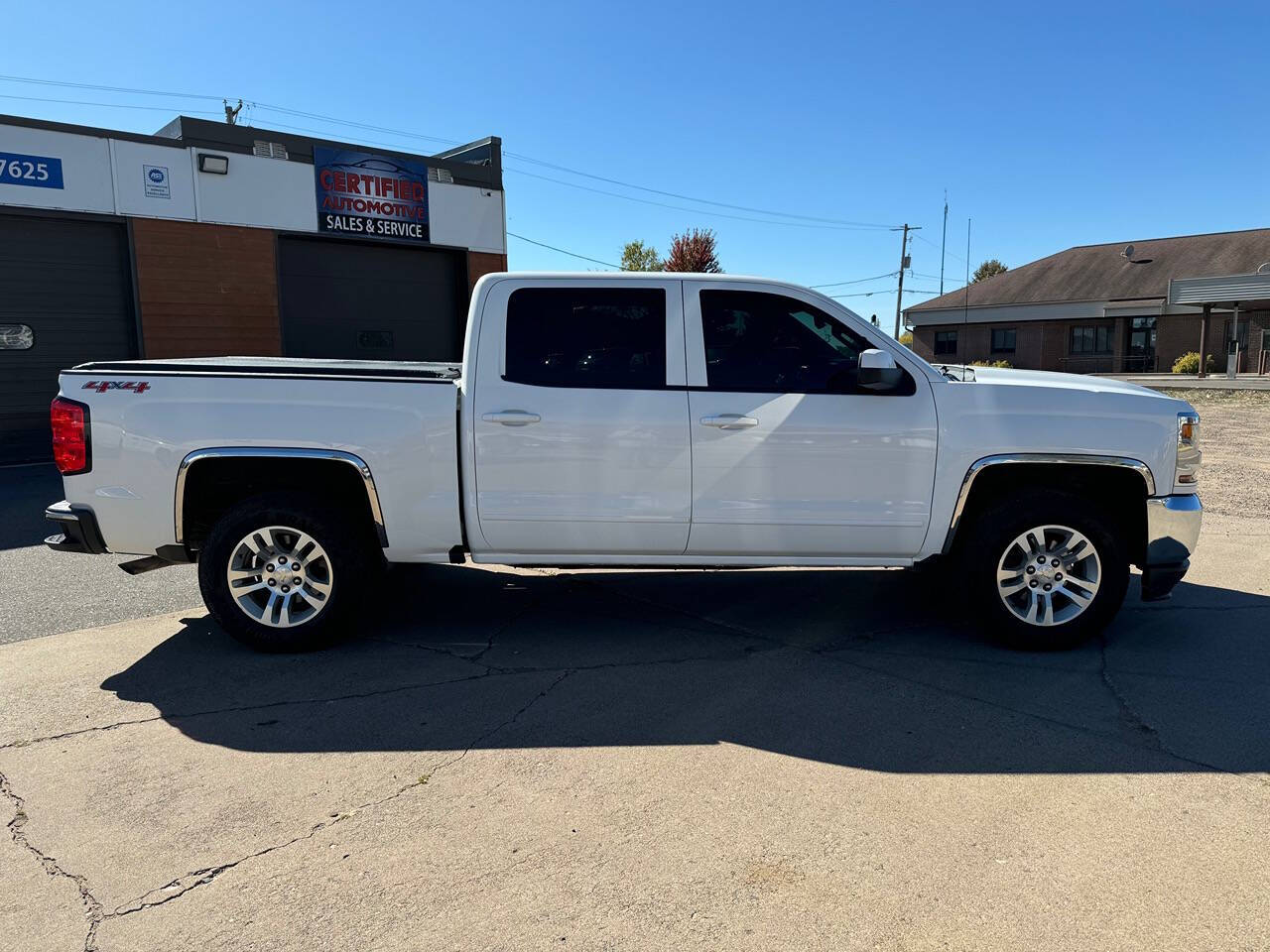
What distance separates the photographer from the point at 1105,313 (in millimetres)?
43688

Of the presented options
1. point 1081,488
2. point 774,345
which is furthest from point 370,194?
point 1081,488

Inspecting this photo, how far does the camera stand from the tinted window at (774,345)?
4.97 metres

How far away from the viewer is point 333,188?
51.5 ft

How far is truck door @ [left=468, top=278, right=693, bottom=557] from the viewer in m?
4.90

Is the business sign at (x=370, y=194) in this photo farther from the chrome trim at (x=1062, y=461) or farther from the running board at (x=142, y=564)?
the chrome trim at (x=1062, y=461)

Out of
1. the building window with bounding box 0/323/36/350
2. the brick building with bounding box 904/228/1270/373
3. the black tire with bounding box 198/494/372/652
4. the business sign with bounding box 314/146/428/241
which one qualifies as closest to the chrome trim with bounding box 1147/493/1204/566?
the black tire with bounding box 198/494/372/652

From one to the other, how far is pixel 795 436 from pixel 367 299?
518 inches

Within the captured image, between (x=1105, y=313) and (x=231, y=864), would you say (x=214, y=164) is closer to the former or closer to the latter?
(x=231, y=864)

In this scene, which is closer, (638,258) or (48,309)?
(48,309)

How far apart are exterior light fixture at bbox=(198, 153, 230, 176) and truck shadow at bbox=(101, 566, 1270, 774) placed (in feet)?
36.6

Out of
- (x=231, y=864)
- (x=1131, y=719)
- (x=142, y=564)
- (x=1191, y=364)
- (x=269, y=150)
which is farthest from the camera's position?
(x=1191, y=364)

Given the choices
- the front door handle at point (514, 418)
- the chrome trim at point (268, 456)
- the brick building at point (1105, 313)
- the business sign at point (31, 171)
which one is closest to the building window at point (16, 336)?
the business sign at point (31, 171)

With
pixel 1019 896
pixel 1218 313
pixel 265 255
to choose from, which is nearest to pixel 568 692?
pixel 1019 896

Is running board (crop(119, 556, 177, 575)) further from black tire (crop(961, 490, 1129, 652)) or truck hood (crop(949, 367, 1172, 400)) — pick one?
truck hood (crop(949, 367, 1172, 400))
